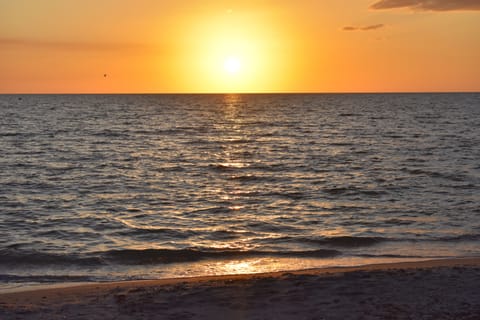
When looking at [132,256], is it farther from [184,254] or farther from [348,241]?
[348,241]

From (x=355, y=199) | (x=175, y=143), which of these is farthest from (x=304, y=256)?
(x=175, y=143)

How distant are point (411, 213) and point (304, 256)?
6820 mm

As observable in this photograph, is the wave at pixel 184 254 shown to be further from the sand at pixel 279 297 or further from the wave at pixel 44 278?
the sand at pixel 279 297

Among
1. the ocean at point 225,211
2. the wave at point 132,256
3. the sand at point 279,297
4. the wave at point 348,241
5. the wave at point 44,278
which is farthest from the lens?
the wave at point 348,241

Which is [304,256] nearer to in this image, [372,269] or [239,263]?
[239,263]

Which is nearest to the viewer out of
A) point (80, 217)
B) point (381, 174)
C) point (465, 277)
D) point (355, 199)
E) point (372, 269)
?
point (465, 277)

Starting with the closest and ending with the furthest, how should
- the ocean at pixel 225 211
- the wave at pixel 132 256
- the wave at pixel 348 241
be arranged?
the wave at pixel 132 256 → the ocean at pixel 225 211 → the wave at pixel 348 241

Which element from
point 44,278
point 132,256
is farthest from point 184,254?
point 44,278

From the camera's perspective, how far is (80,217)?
20.0m

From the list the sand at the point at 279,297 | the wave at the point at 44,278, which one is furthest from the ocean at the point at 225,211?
the sand at the point at 279,297

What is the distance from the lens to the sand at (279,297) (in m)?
9.77

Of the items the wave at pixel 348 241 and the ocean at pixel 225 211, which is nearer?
the ocean at pixel 225 211

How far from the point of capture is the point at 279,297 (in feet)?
35.1

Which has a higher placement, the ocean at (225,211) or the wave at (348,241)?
the ocean at (225,211)
